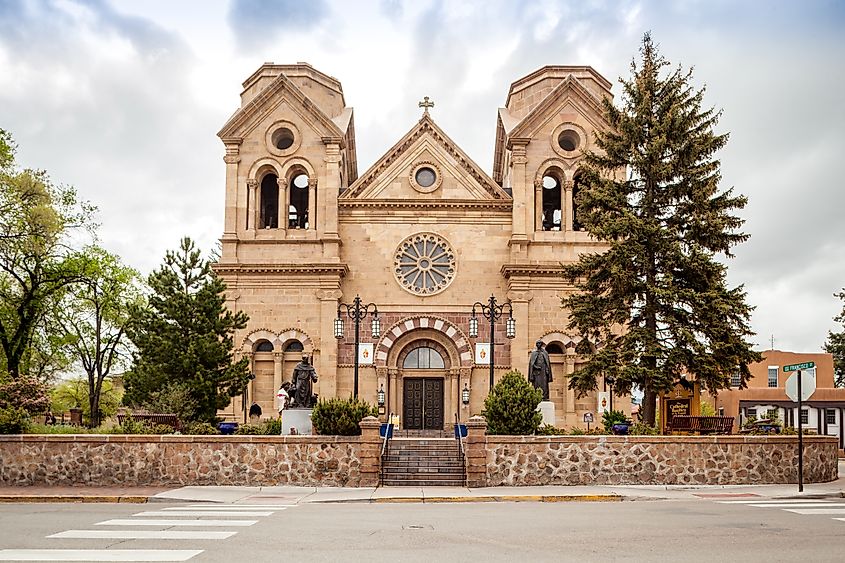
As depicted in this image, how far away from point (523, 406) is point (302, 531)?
40.6 feet

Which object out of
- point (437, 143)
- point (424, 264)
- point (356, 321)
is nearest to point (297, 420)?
point (356, 321)

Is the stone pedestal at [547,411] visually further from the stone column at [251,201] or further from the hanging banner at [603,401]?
the stone column at [251,201]

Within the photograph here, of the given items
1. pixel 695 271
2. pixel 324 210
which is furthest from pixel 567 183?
pixel 695 271

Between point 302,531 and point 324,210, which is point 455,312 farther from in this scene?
point 302,531

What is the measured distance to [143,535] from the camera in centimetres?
1392

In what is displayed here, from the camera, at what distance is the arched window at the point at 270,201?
144 ft

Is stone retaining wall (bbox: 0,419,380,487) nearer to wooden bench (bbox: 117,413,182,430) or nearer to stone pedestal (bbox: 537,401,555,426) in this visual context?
wooden bench (bbox: 117,413,182,430)

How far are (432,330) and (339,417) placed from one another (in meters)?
16.0

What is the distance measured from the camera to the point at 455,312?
40.8 metres

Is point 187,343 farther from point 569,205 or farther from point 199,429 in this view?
point 569,205

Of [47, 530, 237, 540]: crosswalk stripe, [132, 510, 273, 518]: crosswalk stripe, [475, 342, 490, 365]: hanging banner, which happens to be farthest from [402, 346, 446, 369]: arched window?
[47, 530, 237, 540]: crosswalk stripe

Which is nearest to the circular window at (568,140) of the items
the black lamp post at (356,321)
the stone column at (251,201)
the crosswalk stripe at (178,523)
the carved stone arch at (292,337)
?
the black lamp post at (356,321)

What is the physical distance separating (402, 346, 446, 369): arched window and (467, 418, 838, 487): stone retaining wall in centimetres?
1686

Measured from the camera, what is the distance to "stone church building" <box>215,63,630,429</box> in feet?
132
